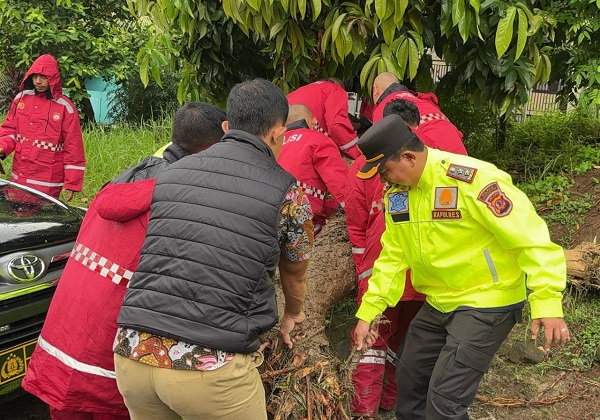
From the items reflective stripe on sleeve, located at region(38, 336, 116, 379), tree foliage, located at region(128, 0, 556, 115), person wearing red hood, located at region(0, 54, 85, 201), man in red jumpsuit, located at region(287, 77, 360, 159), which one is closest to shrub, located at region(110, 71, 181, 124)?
person wearing red hood, located at region(0, 54, 85, 201)

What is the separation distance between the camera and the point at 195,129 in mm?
2607

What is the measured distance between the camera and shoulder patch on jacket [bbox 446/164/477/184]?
8.35 ft

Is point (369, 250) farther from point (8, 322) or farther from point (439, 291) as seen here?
point (8, 322)

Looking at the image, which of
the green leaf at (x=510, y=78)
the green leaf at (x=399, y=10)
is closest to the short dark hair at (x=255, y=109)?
the green leaf at (x=399, y=10)

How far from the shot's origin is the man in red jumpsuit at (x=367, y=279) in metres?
3.50

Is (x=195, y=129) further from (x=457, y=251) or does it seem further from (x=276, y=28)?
(x=276, y=28)

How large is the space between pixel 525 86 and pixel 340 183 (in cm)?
153

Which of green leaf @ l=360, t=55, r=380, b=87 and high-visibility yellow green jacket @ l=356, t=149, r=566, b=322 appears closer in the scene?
high-visibility yellow green jacket @ l=356, t=149, r=566, b=322

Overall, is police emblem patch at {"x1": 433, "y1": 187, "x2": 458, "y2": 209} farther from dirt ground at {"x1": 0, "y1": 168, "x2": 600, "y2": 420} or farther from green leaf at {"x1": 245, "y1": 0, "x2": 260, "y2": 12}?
green leaf at {"x1": 245, "y1": 0, "x2": 260, "y2": 12}

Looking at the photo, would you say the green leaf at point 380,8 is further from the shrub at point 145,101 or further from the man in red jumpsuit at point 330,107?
the shrub at point 145,101

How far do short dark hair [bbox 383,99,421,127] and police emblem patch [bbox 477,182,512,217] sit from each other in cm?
106

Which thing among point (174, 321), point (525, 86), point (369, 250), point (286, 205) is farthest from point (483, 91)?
point (174, 321)

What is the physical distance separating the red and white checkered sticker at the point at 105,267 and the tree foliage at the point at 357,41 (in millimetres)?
1958

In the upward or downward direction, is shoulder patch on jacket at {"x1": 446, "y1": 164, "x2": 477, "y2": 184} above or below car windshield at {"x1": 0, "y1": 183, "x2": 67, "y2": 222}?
above
